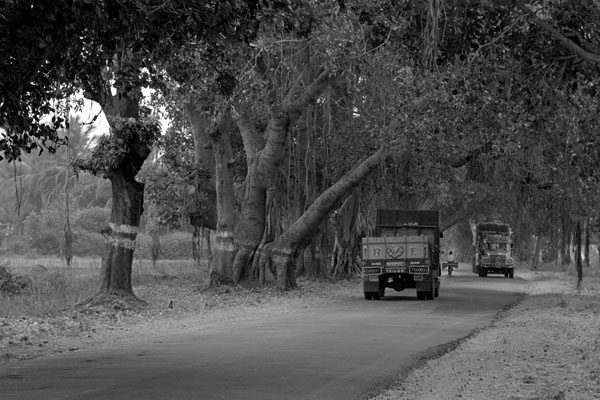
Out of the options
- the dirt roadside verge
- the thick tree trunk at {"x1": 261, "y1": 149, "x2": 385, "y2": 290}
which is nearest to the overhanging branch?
the dirt roadside verge

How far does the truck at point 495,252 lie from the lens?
6059cm

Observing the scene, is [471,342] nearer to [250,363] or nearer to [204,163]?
[250,363]

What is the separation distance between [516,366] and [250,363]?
4033mm

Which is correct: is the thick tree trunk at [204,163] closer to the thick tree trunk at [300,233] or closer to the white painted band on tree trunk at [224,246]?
the white painted band on tree trunk at [224,246]

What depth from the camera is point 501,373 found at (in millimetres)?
12594

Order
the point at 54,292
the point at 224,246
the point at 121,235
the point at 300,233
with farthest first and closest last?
the point at 300,233 < the point at 224,246 < the point at 54,292 < the point at 121,235

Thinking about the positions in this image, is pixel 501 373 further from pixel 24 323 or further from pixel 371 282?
pixel 371 282

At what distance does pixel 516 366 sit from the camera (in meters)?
13.4

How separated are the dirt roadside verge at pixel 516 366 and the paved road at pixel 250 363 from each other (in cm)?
46

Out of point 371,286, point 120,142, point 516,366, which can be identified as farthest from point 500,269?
point 516,366

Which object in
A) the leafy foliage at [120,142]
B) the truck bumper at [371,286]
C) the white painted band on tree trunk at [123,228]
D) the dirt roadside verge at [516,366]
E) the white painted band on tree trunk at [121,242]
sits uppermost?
the leafy foliage at [120,142]

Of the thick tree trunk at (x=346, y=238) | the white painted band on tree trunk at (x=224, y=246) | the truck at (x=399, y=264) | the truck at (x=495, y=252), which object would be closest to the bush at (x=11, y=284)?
the white painted band on tree trunk at (x=224, y=246)

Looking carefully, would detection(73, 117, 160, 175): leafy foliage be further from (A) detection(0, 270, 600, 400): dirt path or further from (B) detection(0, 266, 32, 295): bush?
(B) detection(0, 266, 32, 295): bush

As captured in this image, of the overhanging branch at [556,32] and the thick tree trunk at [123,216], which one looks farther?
the thick tree trunk at [123,216]
